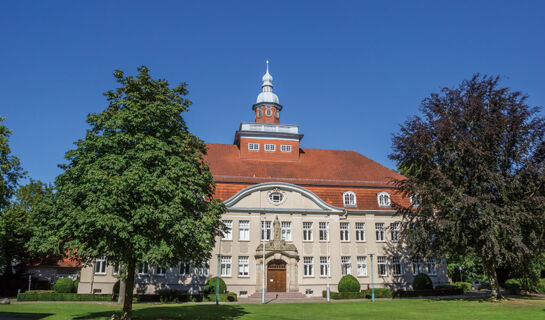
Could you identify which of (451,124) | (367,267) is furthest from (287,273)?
(451,124)

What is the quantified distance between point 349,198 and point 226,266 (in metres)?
13.1

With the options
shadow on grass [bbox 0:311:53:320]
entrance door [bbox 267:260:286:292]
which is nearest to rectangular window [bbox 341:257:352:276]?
entrance door [bbox 267:260:286:292]

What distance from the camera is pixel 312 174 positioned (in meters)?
40.0

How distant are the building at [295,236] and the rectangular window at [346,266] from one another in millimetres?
89

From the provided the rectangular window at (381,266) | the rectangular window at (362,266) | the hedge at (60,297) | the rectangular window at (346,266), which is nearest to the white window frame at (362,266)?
the rectangular window at (362,266)

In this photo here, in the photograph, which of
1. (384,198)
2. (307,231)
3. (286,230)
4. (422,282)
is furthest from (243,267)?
(422,282)

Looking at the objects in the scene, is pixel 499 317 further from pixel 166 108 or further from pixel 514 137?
pixel 166 108

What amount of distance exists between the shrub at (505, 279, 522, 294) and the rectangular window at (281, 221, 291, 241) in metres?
20.6

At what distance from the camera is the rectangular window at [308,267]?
36.1m

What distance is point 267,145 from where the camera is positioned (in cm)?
4209

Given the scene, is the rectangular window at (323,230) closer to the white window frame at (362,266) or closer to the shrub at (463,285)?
the white window frame at (362,266)

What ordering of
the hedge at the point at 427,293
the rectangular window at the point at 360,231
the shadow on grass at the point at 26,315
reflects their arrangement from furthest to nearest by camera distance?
the rectangular window at the point at 360,231, the hedge at the point at 427,293, the shadow on grass at the point at 26,315

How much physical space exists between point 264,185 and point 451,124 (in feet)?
54.2

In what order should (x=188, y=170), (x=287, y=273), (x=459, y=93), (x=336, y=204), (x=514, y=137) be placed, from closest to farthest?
(x=188, y=170), (x=514, y=137), (x=459, y=93), (x=287, y=273), (x=336, y=204)
